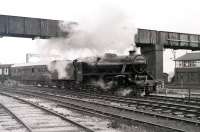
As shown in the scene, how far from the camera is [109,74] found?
23.5m

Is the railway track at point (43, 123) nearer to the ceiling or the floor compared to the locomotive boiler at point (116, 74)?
nearer to the floor

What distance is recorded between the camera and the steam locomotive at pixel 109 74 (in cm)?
2256

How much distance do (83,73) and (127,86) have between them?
3688 millimetres

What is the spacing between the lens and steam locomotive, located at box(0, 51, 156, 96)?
22562 millimetres

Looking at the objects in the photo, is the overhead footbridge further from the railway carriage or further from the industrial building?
the industrial building

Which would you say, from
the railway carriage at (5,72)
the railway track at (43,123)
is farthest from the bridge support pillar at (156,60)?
the railway track at (43,123)

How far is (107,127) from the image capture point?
10539mm

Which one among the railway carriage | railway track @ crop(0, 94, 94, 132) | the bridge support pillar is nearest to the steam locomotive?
railway track @ crop(0, 94, 94, 132)

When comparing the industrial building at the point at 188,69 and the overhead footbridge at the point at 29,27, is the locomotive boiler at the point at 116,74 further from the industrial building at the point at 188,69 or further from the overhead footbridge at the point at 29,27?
the industrial building at the point at 188,69

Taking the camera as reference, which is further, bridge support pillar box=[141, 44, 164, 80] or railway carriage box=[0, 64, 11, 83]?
railway carriage box=[0, 64, 11, 83]

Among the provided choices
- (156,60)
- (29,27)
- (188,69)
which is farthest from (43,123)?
(188,69)

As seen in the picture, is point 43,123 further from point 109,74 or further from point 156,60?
point 156,60

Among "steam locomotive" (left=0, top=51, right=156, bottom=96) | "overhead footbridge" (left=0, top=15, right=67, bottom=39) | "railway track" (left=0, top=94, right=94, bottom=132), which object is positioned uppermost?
"overhead footbridge" (left=0, top=15, right=67, bottom=39)

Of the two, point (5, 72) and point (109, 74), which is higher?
point (5, 72)
